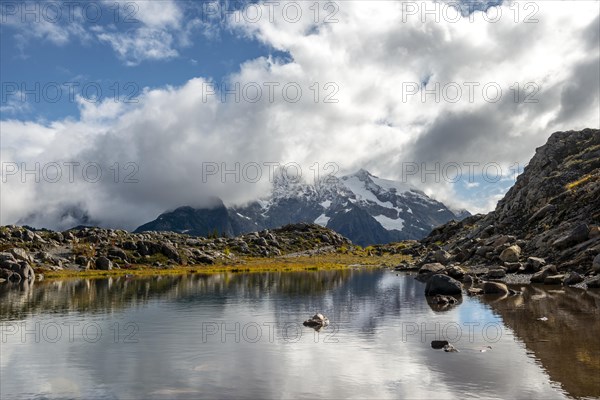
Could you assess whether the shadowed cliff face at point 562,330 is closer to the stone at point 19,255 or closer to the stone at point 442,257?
the stone at point 442,257

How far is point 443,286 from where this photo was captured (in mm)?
69625

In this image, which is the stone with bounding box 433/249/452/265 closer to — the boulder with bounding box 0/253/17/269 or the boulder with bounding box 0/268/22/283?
the boulder with bounding box 0/268/22/283

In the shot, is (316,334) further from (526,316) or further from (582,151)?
(582,151)

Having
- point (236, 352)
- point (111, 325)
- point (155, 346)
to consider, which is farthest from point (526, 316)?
point (111, 325)

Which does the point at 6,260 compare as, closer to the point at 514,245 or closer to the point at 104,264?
the point at 104,264

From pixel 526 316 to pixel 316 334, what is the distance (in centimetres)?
2105

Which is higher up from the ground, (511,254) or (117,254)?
(511,254)

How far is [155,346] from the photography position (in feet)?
125

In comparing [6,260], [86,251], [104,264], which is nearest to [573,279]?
[6,260]

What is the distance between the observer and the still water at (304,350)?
87.5ft

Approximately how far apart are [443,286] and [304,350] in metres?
39.2

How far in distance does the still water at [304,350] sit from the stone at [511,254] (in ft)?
111

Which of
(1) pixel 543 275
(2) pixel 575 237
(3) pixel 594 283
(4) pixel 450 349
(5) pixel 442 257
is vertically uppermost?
(2) pixel 575 237

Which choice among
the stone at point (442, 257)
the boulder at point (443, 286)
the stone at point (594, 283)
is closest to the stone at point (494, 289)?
the boulder at point (443, 286)
